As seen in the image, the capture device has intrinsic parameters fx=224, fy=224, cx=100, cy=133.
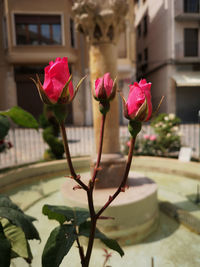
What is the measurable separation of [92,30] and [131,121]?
116 inches

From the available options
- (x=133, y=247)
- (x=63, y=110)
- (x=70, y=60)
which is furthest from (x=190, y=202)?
(x=70, y=60)

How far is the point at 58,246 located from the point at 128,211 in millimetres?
2113

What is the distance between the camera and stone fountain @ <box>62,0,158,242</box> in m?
2.69

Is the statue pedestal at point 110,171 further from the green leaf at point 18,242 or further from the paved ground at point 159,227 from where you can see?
the green leaf at point 18,242

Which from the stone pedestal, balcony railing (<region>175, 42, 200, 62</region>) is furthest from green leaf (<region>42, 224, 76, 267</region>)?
balcony railing (<region>175, 42, 200, 62</region>)

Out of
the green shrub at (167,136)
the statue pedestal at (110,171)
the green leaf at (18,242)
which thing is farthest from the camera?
the green shrub at (167,136)

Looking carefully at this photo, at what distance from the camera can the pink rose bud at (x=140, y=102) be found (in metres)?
0.65

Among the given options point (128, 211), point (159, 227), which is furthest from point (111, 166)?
point (159, 227)

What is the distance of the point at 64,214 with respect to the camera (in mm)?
838

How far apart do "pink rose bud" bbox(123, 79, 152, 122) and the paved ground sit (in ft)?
5.00

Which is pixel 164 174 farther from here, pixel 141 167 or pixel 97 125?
pixel 97 125

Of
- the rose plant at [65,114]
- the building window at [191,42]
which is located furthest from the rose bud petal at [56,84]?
the building window at [191,42]

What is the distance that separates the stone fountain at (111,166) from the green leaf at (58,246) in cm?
192

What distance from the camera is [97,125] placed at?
3.60 m
